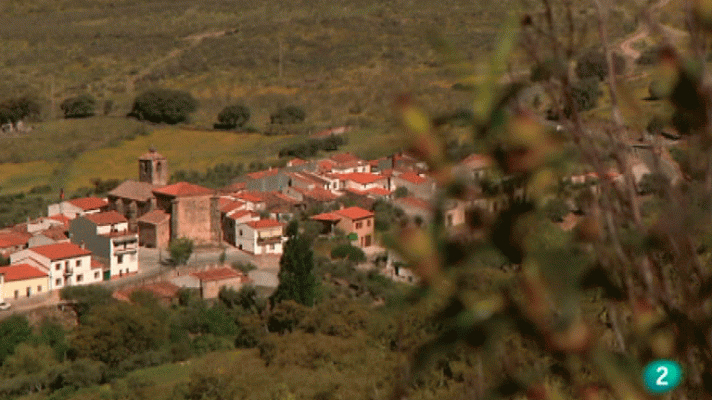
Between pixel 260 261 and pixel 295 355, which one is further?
pixel 260 261

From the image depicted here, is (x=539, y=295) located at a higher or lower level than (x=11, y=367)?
higher

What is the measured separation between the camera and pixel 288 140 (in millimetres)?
36594

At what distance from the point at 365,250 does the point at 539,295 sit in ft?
81.2

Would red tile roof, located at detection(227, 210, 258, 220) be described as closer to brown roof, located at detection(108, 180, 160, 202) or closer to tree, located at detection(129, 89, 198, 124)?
brown roof, located at detection(108, 180, 160, 202)

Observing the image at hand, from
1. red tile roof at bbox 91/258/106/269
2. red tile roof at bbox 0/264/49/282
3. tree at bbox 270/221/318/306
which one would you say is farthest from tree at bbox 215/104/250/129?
tree at bbox 270/221/318/306

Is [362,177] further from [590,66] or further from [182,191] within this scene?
[590,66]

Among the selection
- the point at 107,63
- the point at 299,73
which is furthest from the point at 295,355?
the point at 107,63

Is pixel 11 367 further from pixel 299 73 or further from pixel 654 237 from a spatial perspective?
pixel 299 73

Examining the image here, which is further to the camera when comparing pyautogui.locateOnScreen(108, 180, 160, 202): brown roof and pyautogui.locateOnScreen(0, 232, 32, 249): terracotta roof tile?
pyautogui.locateOnScreen(108, 180, 160, 202): brown roof

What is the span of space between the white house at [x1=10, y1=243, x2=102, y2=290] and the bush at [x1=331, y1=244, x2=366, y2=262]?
5.25 metres

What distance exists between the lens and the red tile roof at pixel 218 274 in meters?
22.4

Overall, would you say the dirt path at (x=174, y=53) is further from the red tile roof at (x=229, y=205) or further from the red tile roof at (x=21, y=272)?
the red tile roof at (x=21, y=272)

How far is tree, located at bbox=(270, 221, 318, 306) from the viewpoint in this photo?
2109 centimetres

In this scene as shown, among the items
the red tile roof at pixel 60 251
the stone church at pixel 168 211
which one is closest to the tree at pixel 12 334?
the red tile roof at pixel 60 251
